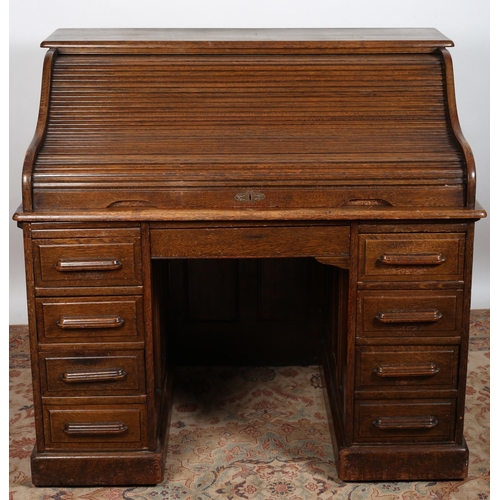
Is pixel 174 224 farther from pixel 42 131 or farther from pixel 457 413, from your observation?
pixel 457 413

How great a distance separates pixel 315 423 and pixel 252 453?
36 cm

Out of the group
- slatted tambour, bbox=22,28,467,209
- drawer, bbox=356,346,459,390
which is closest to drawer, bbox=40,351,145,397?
slatted tambour, bbox=22,28,467,209

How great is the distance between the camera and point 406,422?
12.2 feet

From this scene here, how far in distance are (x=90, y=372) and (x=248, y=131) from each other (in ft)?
3.50

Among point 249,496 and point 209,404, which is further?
point 209,404

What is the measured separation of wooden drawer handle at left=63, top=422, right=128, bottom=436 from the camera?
369 centimetres

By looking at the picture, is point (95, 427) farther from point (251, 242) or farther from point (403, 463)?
point (403, 463)

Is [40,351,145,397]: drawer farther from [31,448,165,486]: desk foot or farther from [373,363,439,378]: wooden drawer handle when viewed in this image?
[373,363,439,378]: wooden drawer handle

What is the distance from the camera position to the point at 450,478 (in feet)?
12.4

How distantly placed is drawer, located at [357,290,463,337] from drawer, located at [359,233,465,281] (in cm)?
8

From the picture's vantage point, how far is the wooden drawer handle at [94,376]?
11.9ft

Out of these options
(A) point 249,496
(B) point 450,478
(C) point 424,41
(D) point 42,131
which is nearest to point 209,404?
(A) point 249,496

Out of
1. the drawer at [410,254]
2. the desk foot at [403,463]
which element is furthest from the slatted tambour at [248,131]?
Answer: the desk foot at [403,463]

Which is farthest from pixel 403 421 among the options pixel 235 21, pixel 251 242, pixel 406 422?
pixel 235 21
